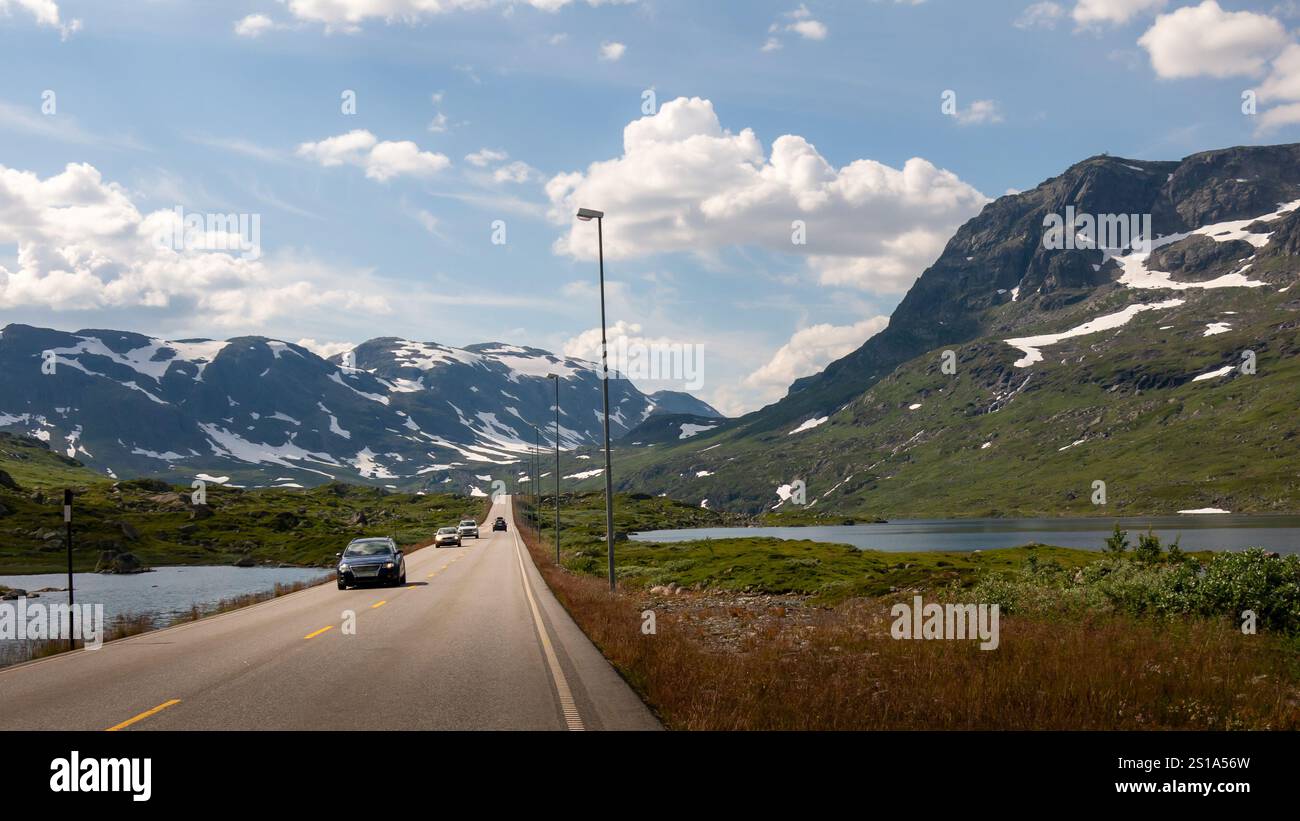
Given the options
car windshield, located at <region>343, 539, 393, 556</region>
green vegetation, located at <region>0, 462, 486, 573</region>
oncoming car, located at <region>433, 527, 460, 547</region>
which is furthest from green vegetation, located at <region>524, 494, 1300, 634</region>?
green vegetation, located at <region>0, 462, 486, 573</region>

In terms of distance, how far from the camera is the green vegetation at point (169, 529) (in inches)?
3799

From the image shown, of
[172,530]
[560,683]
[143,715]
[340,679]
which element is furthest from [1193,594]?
[172,530]

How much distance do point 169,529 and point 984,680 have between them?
12835 centimetres

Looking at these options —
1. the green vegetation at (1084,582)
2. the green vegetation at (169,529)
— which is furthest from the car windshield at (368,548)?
the green vegetation at (169,529)

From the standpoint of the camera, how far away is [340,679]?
13773mm

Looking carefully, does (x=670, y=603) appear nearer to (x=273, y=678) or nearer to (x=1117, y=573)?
(x=1117, y=573)

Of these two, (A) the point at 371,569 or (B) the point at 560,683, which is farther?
(A) the point at 371,569

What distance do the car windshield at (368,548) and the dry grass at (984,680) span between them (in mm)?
23322

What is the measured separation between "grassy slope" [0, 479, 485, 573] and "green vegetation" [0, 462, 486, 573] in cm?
10

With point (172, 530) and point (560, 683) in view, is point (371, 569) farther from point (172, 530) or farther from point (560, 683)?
point (172, 530)

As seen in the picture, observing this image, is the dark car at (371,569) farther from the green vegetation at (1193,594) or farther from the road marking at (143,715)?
the road marking at (143,715)

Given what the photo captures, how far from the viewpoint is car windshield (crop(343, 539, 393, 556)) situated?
3878 centimetres

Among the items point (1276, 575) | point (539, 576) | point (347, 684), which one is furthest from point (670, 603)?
point (347, 684)
